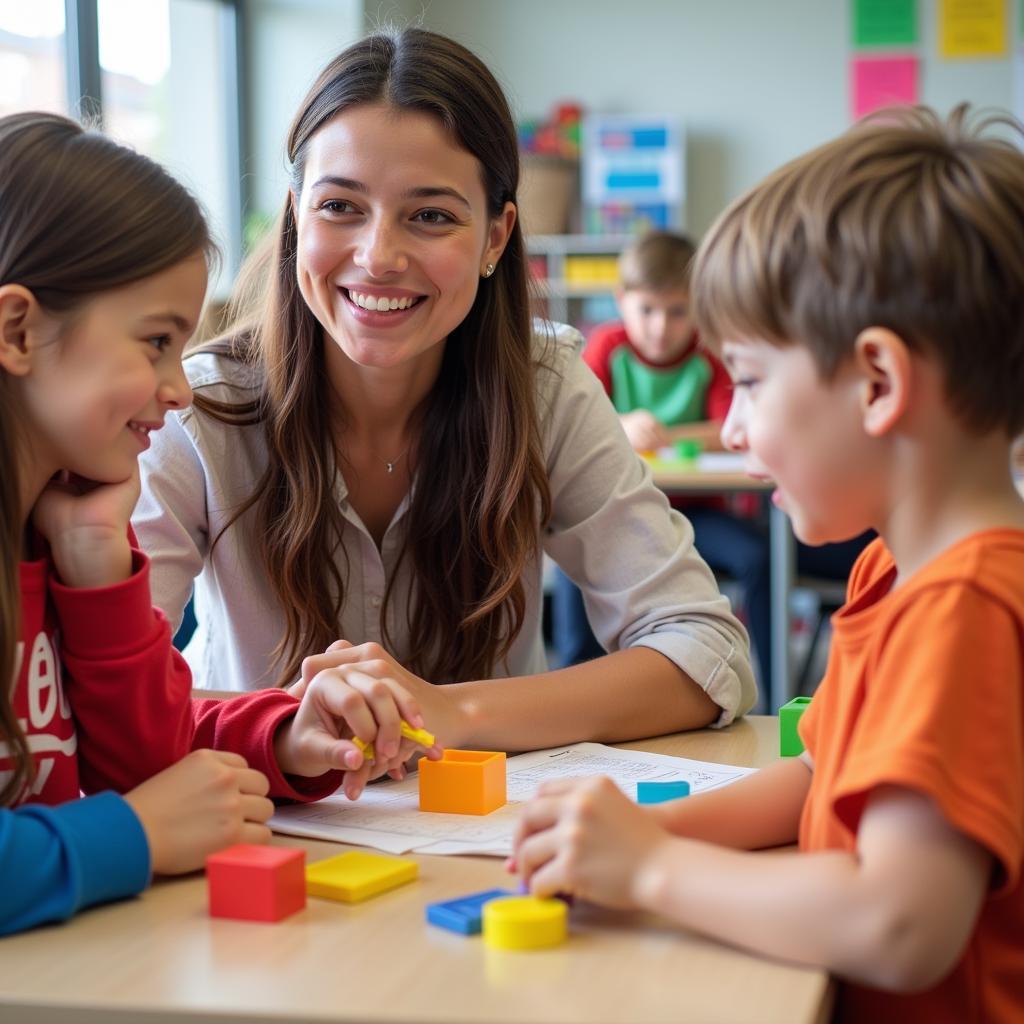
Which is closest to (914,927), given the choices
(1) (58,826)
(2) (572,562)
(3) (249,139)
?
(1) (58,826)

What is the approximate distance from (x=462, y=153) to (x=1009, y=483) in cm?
80

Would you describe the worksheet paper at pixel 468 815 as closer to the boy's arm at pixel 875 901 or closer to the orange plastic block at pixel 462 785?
the orange plastic block at pixel 462 785

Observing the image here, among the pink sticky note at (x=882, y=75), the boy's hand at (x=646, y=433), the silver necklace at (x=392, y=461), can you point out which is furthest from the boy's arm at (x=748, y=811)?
the pink sticky note at (x=882, y=75)

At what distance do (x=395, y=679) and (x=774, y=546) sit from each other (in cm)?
249

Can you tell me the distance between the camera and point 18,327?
0.98m

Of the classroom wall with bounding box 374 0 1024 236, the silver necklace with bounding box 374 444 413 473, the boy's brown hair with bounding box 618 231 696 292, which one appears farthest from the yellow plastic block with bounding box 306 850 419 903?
the classroom wall with bounding box 374 0 1024 236

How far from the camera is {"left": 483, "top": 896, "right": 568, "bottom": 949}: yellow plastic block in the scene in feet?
2.64

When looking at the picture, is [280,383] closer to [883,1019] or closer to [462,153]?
[462,153]

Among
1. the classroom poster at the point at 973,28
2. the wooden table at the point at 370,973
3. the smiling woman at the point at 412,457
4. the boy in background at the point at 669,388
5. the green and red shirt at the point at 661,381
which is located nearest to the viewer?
the wooden table at the point at 370,973

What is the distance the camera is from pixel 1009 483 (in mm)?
871

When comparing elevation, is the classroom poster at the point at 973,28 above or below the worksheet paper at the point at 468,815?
above

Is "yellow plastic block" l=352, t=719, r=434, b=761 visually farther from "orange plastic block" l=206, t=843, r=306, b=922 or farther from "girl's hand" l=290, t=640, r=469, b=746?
"orange plastic block" l=206, t=843, r=306, b=922

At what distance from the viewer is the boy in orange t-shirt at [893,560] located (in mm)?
739

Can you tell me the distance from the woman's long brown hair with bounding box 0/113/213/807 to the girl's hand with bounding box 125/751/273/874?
0.09m
